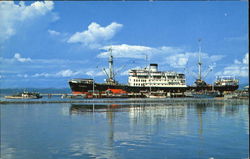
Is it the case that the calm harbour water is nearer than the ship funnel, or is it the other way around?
the calm harbour water

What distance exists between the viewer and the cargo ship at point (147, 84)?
88.6m

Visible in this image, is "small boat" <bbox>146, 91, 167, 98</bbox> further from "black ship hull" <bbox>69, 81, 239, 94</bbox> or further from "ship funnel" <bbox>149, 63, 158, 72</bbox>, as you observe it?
"ship funnel" <bbox>149, 63, 158, 72</bbox>

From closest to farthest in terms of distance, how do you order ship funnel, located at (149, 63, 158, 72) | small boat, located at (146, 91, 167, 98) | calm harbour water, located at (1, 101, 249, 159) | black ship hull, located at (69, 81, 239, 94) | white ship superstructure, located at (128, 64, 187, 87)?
calm harbour water, located at (1, 101, 249, 159), black ship hull, located at (69, 81, 239, 94), small boat, located at (146, 91, 167, 98), white ship superstructure, located at (128, 64, 187, 87), ship funnel, located at (149, 63, 158, 72)

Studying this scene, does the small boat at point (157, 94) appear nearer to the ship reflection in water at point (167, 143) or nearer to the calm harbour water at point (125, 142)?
the calm harbour water at point (125, 142)

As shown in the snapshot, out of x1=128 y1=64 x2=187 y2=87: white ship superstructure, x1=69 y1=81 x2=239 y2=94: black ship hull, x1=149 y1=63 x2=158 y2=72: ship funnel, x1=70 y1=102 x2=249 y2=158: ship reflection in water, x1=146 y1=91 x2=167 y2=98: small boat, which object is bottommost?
x1=70 y1=102 x2=249 y2=158: ship reflection in water

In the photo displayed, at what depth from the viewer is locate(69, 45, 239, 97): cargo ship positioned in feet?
291

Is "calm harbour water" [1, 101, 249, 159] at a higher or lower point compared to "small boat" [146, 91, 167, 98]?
lower

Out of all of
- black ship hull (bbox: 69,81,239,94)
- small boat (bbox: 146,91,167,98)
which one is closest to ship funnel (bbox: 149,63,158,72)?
black ship hull (bbox: 69,81,239,94)

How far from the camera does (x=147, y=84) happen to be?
3772 inches

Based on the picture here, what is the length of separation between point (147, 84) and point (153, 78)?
2.76 m

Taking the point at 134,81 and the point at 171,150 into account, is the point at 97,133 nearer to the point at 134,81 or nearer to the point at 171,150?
the point at 171,150

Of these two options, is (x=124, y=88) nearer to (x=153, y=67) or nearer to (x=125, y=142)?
(x=153, y=67)

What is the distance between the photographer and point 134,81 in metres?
95.1

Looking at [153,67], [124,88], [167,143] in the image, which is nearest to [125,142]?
[167,143]
